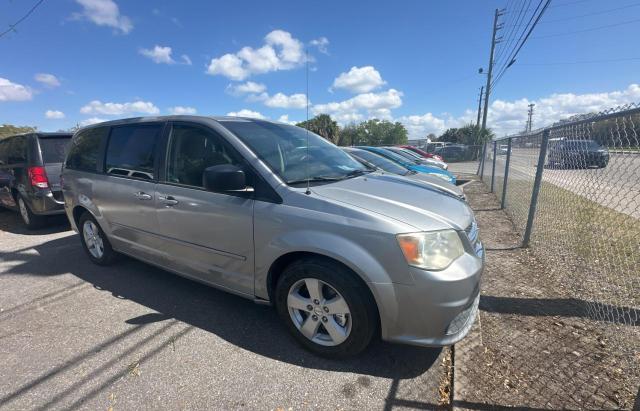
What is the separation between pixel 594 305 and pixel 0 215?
35.4 feet

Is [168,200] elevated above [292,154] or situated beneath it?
situated beneath

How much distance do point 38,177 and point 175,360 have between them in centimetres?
501

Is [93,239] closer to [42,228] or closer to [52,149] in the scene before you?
[52,149]

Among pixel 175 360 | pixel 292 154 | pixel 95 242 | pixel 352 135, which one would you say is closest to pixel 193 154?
pixel 292 154

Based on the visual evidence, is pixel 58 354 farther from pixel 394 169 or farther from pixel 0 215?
pixel 0 215

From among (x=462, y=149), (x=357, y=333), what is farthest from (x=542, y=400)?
(x=462, y=149)

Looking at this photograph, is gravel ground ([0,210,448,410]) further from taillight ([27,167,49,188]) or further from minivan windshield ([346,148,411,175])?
minivan windshield ([346,148,411,175])

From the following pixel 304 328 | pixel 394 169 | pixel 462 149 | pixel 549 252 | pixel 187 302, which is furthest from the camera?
pixel 462 149

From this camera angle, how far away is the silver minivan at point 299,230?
214 centimetres

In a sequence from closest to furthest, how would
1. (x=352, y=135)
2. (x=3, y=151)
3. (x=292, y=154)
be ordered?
(x=292, y=154), (x=3, y=151), (x=352, y=135)

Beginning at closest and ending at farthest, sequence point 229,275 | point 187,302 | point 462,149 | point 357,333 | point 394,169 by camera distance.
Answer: point 357,333, point 229,275, point 187,302, point 394,169, point 462,149

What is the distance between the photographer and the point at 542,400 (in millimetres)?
2053

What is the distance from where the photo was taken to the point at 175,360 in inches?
98.8

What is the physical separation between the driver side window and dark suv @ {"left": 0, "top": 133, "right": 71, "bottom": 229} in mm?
3935
